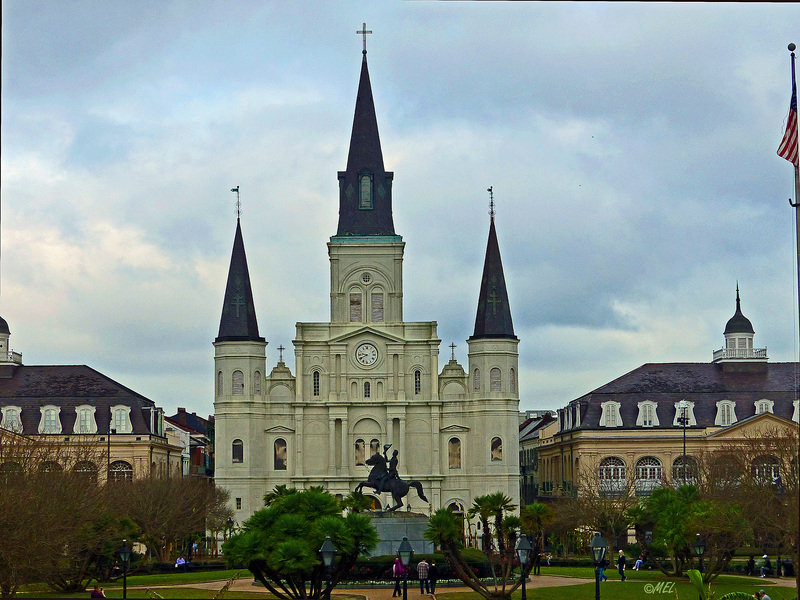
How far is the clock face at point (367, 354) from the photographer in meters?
109

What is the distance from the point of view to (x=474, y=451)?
354 ft

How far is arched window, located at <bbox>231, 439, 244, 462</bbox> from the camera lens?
107m

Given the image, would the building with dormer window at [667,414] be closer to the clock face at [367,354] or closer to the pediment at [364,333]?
the pediment at [364,333]

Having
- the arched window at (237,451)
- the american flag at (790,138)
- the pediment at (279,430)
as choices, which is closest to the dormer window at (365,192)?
the pediment at (279,430)

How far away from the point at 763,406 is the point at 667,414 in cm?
767

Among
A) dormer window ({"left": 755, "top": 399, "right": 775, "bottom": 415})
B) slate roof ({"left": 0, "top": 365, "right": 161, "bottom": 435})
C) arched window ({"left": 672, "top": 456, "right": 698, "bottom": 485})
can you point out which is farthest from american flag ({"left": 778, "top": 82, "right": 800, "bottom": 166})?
slate roof ({"left": 0, "top": 365, "right": 161, "bottom": 435})

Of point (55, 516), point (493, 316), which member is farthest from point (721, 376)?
point (55, 516)

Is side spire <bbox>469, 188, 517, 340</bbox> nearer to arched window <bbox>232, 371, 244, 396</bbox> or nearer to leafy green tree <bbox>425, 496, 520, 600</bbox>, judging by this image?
arched window <bbox>232, 371, 244, 396</bbox>

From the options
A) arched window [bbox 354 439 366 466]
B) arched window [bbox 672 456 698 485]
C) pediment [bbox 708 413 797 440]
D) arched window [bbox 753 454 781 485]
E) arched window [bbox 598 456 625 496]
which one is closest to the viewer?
arched window [bbox 753 454 781 485]

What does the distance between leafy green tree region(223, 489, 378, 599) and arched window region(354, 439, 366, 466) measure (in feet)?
Result: 205

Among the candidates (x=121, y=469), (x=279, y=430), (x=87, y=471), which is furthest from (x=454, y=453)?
(x=87, y=471)

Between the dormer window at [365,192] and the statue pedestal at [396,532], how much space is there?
54.6 metres

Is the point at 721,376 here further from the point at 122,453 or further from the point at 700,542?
the point at 700,542

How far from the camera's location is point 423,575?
52156mm
